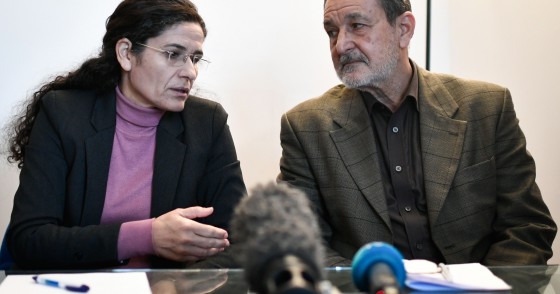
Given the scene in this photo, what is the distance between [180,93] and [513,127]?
1054 millimetres

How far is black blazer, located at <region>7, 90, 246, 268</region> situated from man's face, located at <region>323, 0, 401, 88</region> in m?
Answer: 0.44

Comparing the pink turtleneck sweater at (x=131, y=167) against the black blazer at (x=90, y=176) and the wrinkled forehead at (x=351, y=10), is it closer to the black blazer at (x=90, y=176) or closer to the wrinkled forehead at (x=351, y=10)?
the black blazer at (x=90, y=176)

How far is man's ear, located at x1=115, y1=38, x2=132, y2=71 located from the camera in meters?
2.20

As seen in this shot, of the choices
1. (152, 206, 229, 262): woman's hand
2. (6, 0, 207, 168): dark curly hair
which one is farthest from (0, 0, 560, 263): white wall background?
(152, 206, 229, 262): woman's hand

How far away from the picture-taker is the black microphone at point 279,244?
65 centimetres

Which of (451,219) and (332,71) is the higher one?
(332,71)

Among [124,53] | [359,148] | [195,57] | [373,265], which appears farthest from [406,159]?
[373,265]

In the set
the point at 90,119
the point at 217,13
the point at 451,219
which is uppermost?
the point at 217,13

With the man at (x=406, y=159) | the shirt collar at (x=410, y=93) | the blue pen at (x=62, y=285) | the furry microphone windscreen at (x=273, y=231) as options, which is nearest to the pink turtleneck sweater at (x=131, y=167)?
the man at (x=406, y=159)

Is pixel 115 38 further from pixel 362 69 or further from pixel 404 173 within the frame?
pixel 404 173

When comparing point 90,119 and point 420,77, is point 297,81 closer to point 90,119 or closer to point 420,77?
point 420,77

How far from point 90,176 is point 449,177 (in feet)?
3.54

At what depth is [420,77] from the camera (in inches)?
90.2

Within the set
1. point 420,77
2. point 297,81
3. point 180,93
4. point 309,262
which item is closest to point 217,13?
point 297,81
